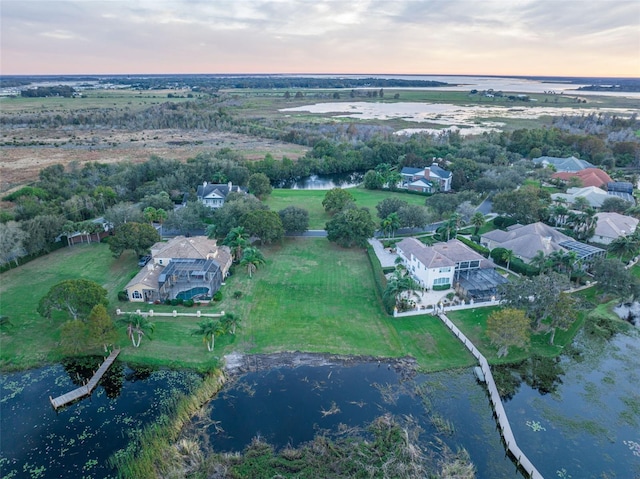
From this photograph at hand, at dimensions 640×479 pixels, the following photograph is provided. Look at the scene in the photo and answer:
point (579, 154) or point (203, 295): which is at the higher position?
point (579, 154)

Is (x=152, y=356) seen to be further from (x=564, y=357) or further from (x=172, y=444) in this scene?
(x=564, y=357)

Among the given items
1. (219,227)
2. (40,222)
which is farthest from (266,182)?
(40,222)

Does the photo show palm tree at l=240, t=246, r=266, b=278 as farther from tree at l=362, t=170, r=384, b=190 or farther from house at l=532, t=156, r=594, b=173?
house at l=532, t=156, r=594, b=173

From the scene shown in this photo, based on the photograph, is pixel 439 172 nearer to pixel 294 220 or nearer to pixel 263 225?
pixel 294 220

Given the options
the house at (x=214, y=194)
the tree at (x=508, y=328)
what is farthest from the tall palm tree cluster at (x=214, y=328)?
the house at (x=214, y=194)

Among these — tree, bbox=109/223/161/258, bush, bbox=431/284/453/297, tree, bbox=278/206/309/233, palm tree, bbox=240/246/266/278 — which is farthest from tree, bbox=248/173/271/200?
bush, bbox=431/284/453/297

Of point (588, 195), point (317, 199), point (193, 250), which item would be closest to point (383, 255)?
point (193, 250)

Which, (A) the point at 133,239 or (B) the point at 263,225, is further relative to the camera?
(B) the point at 263,225
